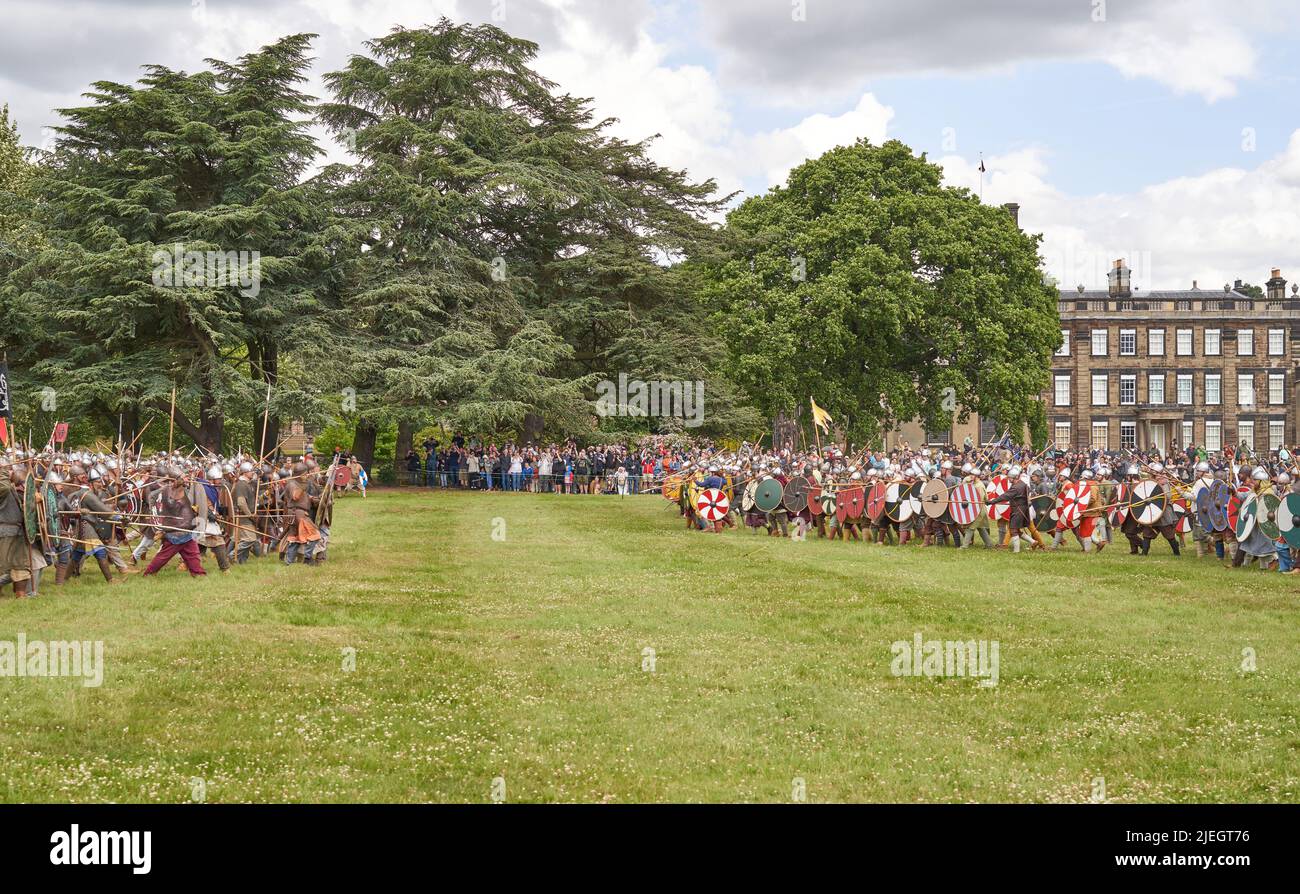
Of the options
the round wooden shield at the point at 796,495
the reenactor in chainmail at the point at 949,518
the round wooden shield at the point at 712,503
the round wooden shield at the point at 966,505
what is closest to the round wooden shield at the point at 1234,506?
the round wooden shield at the point at 966,505

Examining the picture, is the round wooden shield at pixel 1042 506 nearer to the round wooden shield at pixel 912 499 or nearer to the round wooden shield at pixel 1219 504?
the round wooden shield at pixel 912 499

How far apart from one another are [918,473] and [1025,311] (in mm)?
24723

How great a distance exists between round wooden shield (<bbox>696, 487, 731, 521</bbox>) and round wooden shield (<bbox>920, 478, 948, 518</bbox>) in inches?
216

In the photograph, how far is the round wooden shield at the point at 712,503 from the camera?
28.4 metres

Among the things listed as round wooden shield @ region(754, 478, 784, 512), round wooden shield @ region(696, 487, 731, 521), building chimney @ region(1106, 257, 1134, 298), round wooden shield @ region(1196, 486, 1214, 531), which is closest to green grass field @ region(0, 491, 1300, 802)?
round wooden shield @ region(1196, 486, 1214, 531)

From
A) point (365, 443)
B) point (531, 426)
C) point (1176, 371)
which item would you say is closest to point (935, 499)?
point (531, 426)

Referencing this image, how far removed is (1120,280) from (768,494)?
2559 inches

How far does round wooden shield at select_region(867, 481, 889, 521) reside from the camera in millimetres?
25344

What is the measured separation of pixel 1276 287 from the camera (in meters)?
82.4

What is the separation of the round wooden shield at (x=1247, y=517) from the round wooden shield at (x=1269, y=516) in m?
0.09

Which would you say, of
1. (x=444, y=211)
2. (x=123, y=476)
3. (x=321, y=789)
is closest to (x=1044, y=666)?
(x=321, y=789)

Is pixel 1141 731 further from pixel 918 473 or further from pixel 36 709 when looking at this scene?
pixel 918 473

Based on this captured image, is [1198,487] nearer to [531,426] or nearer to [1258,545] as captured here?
[1258,545]

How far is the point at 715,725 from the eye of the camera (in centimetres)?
937
